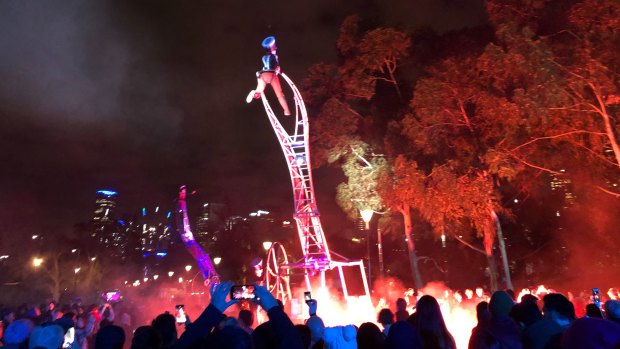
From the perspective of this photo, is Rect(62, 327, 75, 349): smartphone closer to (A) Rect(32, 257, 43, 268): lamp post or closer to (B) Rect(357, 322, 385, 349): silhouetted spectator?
(B) Rect(357, 322, 385, 349): silhouetted spectator

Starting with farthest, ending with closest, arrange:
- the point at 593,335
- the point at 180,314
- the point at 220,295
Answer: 1. the point at 180,314
2. the point at 220,295
3. the point at 593,335

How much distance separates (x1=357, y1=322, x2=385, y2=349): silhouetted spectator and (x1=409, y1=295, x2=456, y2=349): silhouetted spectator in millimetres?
453

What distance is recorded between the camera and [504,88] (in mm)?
16422

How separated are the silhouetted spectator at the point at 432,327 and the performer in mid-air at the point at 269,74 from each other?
15.6 m

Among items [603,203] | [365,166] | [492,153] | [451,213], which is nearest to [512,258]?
[603,203]

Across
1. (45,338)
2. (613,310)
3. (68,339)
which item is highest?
(45,338)

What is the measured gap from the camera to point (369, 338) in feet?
13.9

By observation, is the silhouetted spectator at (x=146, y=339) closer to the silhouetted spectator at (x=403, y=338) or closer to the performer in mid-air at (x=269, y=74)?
the silhouetted spectator at (x=403, y=338)

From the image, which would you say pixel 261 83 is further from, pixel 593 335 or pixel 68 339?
pixel 593 335

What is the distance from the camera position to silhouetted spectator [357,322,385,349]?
4.21 metres

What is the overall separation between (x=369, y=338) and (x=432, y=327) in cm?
66

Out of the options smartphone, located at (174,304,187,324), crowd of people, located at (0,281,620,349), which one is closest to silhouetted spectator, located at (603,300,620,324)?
crowd of people, located at (0,281,620,349)

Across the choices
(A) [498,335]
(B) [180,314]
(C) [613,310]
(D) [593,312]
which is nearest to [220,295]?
(A) [498,335]

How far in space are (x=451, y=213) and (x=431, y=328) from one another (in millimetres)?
13844
